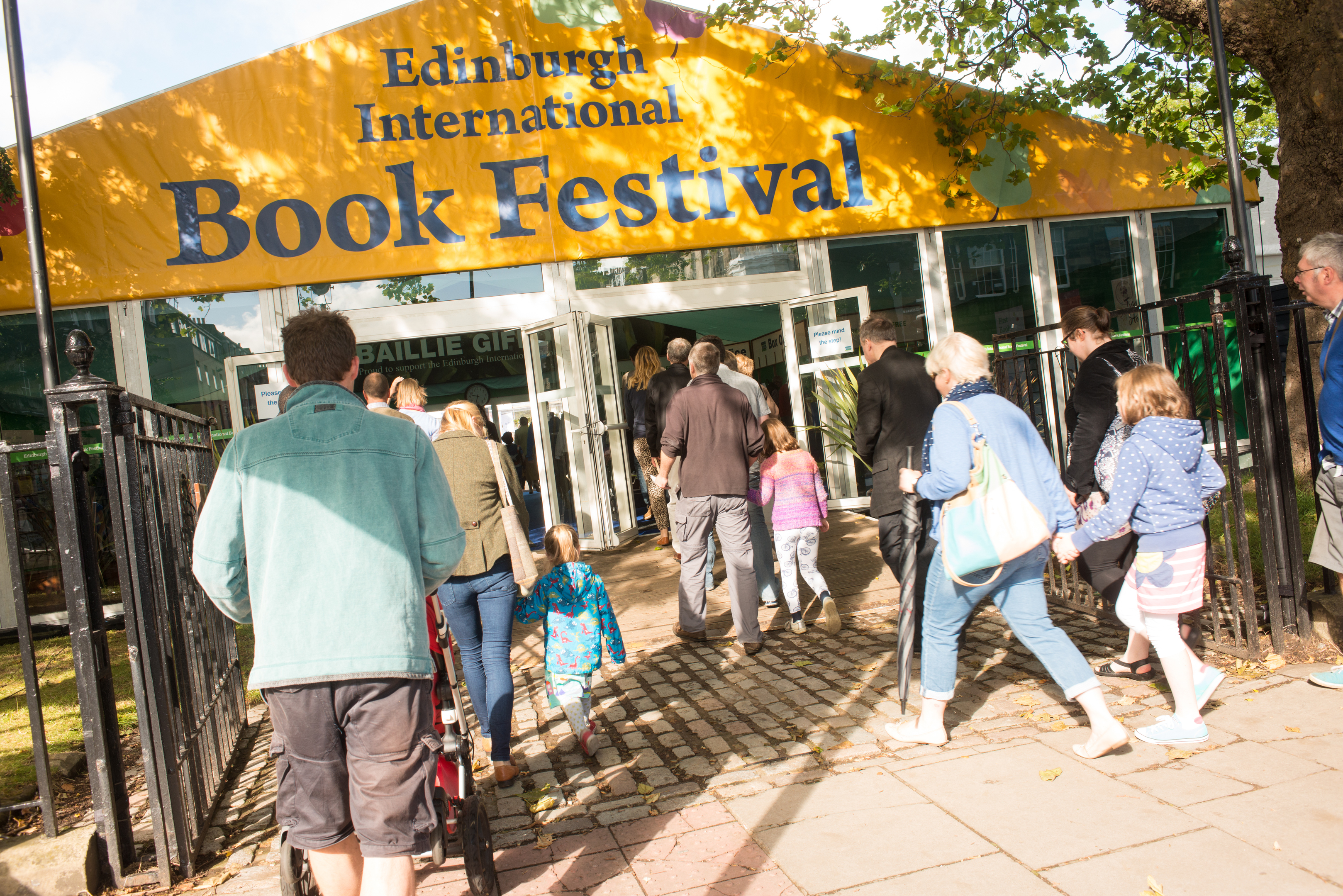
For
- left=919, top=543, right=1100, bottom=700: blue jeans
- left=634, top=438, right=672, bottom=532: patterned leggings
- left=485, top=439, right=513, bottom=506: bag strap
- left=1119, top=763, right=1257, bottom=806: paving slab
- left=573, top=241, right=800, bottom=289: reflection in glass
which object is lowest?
left=1119, top=763, right=1257, bottom=806: paving slab

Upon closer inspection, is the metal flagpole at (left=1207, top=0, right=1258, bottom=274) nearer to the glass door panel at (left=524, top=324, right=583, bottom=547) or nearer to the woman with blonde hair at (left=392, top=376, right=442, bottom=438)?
the woman with blonde hair at (left=392, top=376, right=442, bottom=438)

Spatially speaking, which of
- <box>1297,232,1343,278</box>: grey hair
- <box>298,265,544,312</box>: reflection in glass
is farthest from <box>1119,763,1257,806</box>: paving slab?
<box>298,265,544,312</box>: reflection in glass

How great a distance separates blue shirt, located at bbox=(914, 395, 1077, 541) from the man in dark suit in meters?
1.28

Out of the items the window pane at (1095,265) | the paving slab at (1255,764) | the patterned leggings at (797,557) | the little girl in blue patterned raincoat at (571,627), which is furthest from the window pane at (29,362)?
the window pane at (1095,265)

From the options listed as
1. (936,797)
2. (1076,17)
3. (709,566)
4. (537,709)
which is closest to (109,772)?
(537,709)

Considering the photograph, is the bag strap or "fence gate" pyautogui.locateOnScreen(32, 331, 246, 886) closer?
"fence gate" pyautogui.locateOnScreen(32, 331, 246, 886)

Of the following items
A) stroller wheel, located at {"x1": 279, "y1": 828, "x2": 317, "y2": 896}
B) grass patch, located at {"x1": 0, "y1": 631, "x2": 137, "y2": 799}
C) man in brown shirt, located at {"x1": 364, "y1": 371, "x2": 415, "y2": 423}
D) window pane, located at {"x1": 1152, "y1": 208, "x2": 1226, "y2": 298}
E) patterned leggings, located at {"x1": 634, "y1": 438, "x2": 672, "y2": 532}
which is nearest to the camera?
stroller wheel, located at {"x1": 279, "y1": 828, "x2": 317, "y2": 896}

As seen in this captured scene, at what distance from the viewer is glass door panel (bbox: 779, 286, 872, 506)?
9.66 meters

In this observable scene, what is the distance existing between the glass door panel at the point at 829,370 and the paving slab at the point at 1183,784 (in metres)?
6.12

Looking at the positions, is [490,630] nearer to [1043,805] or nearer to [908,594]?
[908,594]

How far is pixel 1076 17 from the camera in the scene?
8914 mm

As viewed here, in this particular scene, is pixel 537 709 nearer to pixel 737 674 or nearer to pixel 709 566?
pixel 737 674

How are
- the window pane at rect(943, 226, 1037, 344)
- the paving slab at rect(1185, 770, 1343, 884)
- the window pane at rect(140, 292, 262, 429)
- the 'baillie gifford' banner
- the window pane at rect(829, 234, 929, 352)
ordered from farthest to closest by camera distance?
the window pane at rect(943, 226, 1037, 344)
the window pane at rect(829, 234, 929, 352)
the window pane at rect(140, 292, 262, 429)
the 'baillie gifford' banner
the paving slab at rect(1185, 770, 1343, 884)

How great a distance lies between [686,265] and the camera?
9.77 metres
